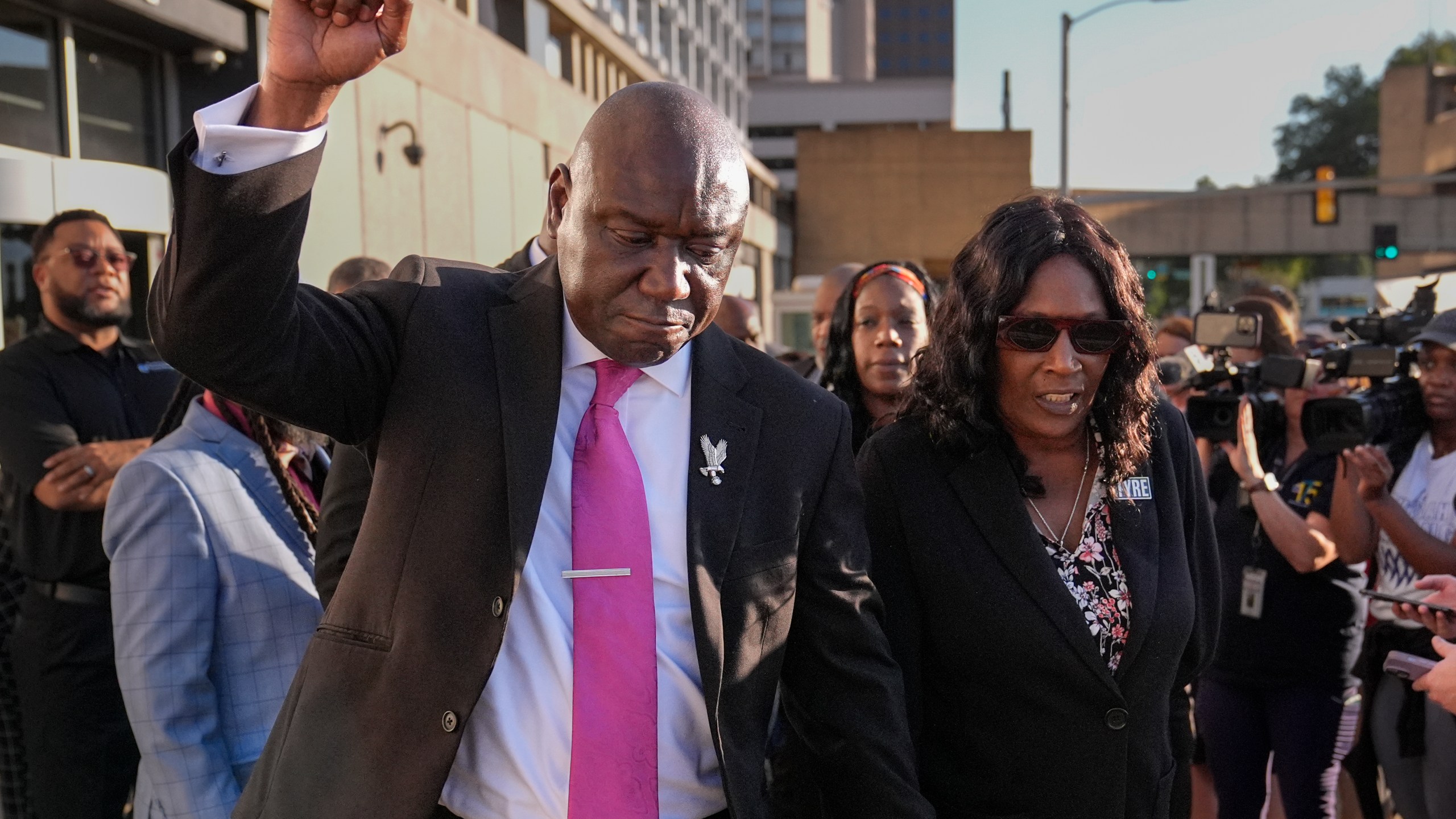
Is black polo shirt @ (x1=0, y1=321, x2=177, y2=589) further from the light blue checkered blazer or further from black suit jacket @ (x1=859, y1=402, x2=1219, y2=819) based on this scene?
black suit jacket @ (x1=859, y1=402, x2=1219, y2=819)

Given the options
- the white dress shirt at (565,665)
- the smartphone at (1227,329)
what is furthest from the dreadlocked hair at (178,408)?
the smartphone at (1227,329)

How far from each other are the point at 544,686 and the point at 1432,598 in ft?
7.49

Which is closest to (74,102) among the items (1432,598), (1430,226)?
(1432,598)

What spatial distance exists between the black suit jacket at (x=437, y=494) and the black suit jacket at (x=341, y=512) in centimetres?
8

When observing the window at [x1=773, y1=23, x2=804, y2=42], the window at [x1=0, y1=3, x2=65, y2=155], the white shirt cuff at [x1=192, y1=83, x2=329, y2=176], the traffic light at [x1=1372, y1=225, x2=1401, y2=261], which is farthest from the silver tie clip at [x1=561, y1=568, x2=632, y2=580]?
→ the window at [x1=773, y1=23, x2=804, y2=42]

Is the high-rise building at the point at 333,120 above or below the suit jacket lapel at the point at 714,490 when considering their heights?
above

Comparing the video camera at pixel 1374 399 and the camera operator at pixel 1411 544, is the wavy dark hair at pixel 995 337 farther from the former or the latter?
the video camera at pixel 1374 399

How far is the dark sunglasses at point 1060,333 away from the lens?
105 inches

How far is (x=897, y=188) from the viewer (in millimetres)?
41688

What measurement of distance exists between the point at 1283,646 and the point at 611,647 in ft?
11.6

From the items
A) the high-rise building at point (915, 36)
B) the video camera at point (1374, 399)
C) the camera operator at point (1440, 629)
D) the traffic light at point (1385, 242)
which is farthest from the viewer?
the high-rise building at point (915, 36)

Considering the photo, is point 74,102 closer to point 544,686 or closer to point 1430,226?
point 544,686

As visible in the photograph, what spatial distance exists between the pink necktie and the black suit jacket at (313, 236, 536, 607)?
350mm

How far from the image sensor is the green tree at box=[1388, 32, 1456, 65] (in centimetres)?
8244
